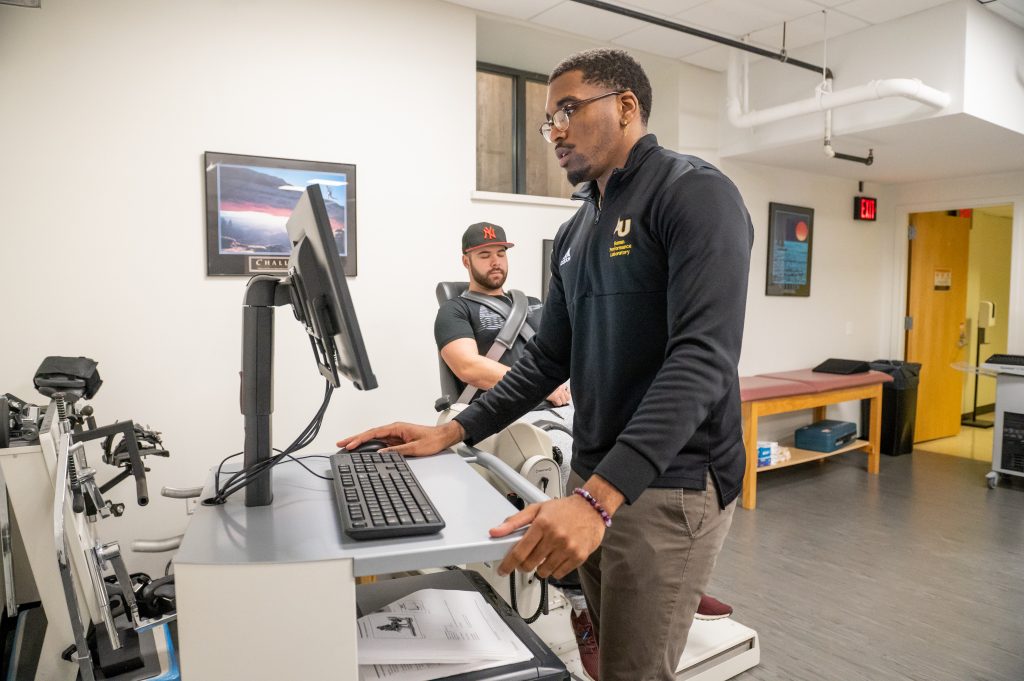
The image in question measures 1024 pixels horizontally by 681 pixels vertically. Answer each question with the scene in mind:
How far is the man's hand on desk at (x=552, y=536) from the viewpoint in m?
0.89

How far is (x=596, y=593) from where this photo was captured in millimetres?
1382

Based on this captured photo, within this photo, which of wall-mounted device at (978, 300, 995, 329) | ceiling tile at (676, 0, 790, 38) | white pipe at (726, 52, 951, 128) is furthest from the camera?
wall-mounted device at (978, 300, 995, 329)

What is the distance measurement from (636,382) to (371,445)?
566 mm

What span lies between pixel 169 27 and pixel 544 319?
7.99 ft

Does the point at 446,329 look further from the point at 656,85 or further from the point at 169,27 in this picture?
the point at 656,85

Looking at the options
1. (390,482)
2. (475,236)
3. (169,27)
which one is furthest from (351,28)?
(390,482)

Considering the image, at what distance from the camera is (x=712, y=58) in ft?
15.1

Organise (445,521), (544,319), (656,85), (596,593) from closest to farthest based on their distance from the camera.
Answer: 1. (445,521)
2. (596,593)
3. (544,319)
4. (656,85)

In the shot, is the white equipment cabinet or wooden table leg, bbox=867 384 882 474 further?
wooden table leg, bbox=867 384 882 474

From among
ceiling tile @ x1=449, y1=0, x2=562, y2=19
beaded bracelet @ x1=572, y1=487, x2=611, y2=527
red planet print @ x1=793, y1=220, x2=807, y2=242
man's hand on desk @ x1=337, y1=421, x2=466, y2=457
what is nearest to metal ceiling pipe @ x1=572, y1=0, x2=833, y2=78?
ceiling tile @ x1=449, y1=0, x2=562, y2=19

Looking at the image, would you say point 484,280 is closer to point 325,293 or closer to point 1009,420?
point 325,293

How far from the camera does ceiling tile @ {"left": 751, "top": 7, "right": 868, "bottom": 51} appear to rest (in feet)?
13.0

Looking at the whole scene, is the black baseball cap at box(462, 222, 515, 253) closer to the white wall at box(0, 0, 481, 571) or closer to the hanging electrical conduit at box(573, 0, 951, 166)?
the white wall at box(0, 0, 481, 571)

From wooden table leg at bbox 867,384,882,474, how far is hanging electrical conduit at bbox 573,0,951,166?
69.9 inches
